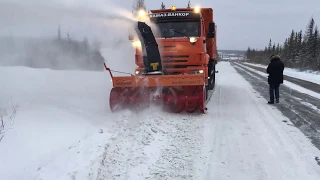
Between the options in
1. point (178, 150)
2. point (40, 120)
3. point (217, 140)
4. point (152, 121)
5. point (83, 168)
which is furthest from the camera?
point (152, 121)

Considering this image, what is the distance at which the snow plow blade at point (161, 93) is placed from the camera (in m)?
7.58

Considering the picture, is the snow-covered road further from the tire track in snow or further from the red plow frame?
the red plow frame

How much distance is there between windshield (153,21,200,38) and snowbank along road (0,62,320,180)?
2626 mm

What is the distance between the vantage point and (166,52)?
8805 millimetres

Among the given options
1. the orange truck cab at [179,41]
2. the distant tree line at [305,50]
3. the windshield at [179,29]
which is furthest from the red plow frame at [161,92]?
the distant tree line at [305,50]

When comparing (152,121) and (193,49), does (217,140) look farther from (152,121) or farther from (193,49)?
(193,49)

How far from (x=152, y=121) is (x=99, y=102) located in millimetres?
3005

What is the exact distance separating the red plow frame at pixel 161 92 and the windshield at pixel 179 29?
74.7 inches

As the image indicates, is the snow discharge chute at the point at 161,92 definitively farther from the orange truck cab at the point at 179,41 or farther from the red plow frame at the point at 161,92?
the orange truck cab at the point at 179,41

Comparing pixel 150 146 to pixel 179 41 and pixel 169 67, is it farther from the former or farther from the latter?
pixel 179 41

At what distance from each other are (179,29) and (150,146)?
4.96 metres

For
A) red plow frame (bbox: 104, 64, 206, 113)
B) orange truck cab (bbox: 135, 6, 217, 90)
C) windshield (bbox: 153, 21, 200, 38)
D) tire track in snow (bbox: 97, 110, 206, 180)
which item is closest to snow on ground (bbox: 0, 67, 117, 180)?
tire track in snow (bbox: 97, 110, 206, 180)

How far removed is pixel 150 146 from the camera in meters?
5.04

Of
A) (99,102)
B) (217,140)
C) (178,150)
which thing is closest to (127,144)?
(178,150)
